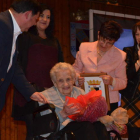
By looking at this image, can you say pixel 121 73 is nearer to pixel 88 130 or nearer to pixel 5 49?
pixel 88 130

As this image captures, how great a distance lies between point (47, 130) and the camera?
8.08ft

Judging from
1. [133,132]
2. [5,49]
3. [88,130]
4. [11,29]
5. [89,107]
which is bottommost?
[133,132]

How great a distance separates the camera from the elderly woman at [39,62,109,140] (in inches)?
97.9

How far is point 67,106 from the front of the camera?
8.27 ft

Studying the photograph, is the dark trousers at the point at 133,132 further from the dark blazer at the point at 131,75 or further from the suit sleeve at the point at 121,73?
the suit sleeve at the point at 121,73

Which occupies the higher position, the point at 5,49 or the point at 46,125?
the point at 5,49

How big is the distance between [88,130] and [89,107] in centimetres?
23

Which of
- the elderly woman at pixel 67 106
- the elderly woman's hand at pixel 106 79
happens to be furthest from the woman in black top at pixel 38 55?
the elderly woman's hand at pixel 106 79

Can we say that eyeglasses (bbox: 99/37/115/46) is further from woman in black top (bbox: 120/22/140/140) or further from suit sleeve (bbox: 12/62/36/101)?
suit sleeve (bbox: 12/62/36/101)

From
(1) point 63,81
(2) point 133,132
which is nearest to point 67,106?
(1) point 63,81

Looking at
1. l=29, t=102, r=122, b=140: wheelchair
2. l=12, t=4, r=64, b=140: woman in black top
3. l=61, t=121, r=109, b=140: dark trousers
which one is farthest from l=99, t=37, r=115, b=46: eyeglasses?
l=29, t=102, r=122, b=140: wheelchair

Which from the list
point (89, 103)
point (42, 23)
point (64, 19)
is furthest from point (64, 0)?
point (89, 103)

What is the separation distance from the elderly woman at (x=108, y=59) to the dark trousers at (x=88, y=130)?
730 millimetres

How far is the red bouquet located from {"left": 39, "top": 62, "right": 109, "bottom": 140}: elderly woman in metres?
0.05
